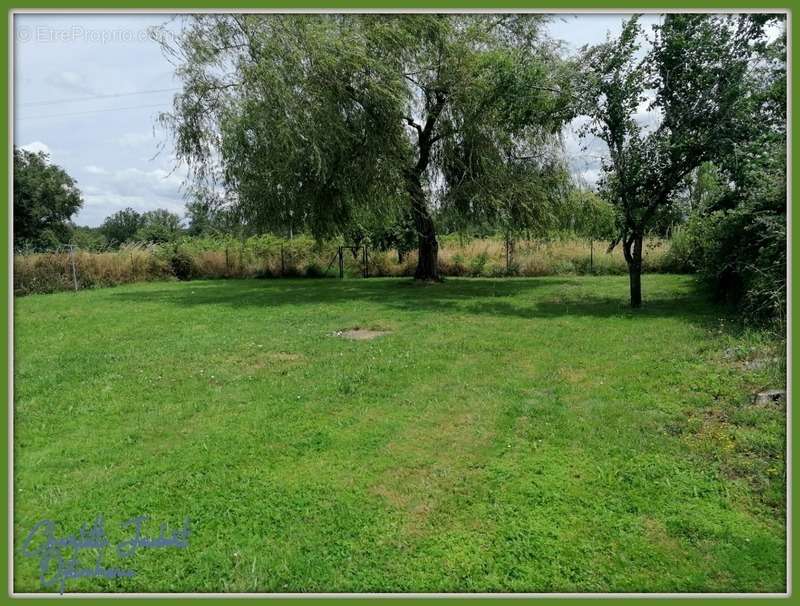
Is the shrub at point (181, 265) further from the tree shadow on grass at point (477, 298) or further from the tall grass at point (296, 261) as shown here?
the tree shadow on grass at point (477, 298)

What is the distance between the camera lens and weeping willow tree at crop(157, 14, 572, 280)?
13.6 m

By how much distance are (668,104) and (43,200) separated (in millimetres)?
36378

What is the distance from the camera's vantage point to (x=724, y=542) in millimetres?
3020

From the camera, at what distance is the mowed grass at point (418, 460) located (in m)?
2.88

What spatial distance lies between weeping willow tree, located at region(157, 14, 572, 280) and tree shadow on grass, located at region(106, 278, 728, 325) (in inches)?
96.5

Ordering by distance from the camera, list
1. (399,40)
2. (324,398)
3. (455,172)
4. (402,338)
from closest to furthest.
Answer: (324,398), (402,338), (399,40), (455,172)

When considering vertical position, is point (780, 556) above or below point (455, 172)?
below

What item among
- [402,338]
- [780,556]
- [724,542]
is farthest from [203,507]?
[402,338]

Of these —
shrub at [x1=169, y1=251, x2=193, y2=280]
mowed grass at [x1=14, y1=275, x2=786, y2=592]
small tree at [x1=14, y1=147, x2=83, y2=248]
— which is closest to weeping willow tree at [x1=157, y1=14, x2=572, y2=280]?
mowed grass at [x1=14, y1=275, x2=786, y2=592]

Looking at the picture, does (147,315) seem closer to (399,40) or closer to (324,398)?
(324,398)

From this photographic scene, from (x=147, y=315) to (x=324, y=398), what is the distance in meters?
8.21

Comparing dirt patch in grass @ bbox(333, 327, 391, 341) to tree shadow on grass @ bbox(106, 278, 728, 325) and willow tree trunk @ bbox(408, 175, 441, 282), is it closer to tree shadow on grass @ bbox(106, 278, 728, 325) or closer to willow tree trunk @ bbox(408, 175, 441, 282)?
tree shadow on grass @ bbox(106, 278, 728, 325)

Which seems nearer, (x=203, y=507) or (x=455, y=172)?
(x=203, y=507)

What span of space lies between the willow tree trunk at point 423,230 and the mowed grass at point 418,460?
8.52 m
